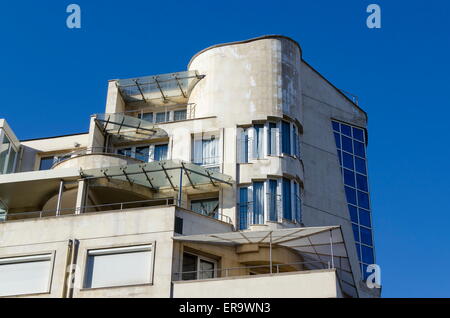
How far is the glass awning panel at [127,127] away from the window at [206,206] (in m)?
5.45

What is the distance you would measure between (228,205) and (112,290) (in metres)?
8.46

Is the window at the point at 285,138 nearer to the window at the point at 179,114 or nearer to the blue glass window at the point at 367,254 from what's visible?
the blue glass window at the point at 367,254

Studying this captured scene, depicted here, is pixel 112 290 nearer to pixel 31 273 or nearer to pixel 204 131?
pixel 31 273

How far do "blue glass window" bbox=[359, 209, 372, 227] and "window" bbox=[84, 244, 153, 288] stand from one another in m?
14.8

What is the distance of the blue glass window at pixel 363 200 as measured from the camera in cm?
4397

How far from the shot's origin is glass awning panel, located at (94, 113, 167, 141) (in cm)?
4381

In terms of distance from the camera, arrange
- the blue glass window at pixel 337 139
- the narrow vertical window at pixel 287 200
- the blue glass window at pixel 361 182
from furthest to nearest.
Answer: the blue glass window at pixel 337 139, the blue glass window at pixel 361 182, the narrow vertical window at pixel 287 200

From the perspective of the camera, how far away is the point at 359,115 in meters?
47.7

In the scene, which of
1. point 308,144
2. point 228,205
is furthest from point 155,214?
point 308,144

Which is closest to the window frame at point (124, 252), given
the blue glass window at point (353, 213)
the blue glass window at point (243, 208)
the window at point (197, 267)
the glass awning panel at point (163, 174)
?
the window at point (197, 267)

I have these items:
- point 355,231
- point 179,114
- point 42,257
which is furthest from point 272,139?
point 42,257

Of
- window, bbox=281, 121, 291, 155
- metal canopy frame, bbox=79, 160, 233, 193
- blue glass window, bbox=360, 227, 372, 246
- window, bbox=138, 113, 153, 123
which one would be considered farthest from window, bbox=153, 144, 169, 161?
blue glass window, bbox=360, 227, 372, 246

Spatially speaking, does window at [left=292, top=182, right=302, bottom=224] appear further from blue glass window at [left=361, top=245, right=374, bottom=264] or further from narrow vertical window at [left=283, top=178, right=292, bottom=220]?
blue glass window at [left=361, top=245, right=374, bottom=264]

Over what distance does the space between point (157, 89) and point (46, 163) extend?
822 centimetres
